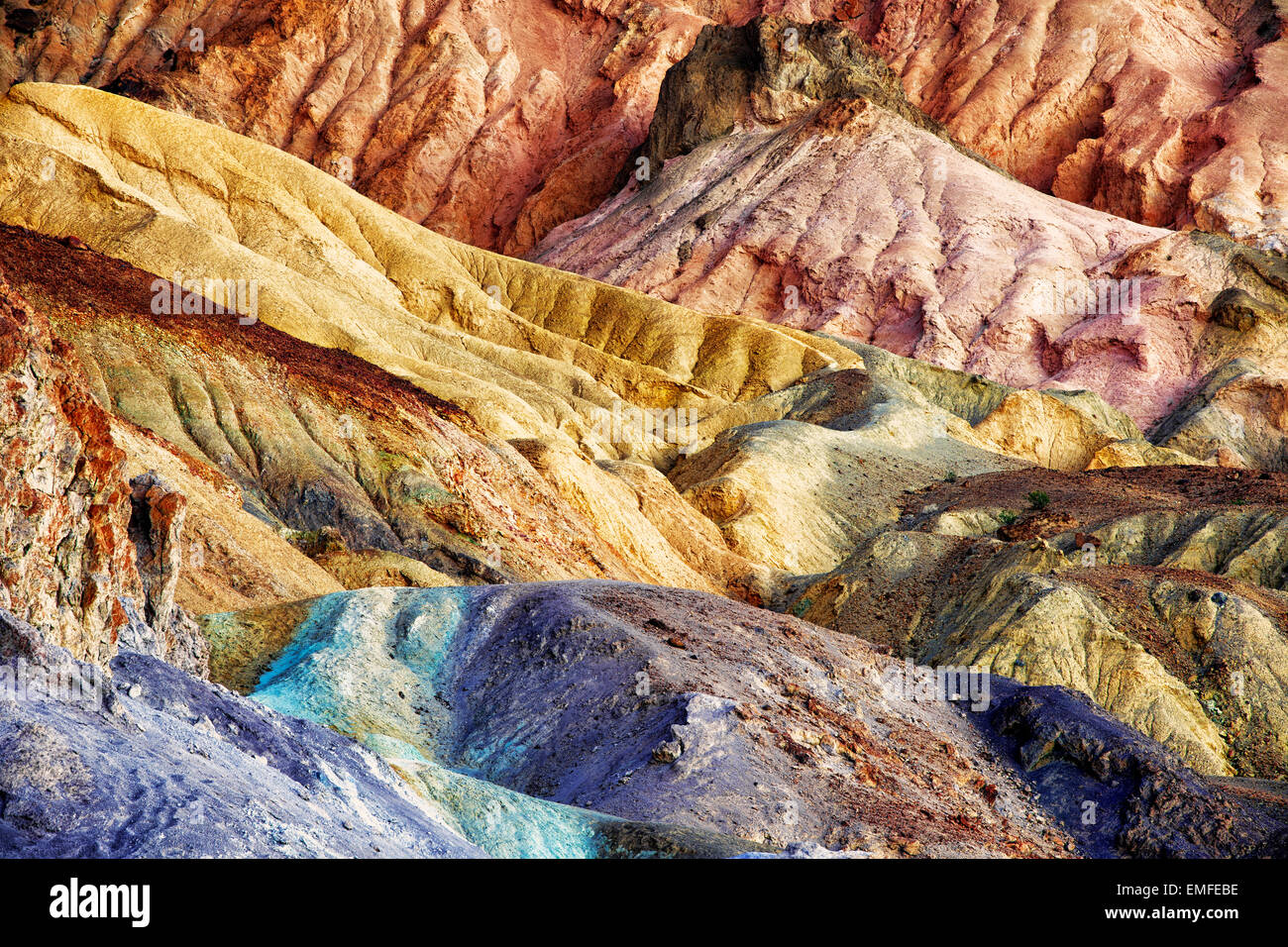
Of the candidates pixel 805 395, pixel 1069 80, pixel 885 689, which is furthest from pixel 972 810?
pixel 1069 80

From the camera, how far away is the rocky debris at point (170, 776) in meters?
8.47

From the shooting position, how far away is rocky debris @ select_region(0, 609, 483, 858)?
847cm

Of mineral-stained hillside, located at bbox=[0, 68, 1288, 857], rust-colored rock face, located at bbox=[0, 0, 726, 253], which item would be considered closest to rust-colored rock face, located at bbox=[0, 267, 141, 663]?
mineral-stained hillside, located at bbox=[0, 68, 1288, 857]

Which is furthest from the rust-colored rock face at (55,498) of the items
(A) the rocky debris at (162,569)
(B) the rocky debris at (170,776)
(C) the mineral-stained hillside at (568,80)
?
(C) the mineral-stained hillside at (568,80)

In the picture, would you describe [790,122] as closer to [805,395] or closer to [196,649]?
[805,395]

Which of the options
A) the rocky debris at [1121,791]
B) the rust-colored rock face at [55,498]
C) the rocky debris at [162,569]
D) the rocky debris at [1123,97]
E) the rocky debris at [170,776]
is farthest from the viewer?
the rocky debris at [1123,97]

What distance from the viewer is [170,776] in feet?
30.9

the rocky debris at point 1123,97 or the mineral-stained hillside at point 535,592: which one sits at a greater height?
the rocky debris at point 1123,97

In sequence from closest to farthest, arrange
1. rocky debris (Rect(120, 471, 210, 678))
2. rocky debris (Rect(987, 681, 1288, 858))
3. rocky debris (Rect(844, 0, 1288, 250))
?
rocky debris (Rect(120, 471, 210, 678)) → rocky debris (Rect(987, 681, 1288, 858)) → rocky debris (Rect(844, 0, 1288, 250))

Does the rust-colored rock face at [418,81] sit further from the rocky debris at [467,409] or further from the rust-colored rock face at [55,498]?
the rust-colored rock face at [55,498]

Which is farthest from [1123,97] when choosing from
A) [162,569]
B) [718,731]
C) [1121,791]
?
[162,569]

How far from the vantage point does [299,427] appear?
114 feet

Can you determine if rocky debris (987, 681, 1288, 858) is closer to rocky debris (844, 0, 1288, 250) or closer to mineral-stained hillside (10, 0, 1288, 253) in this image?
rocky debris (844, 0, 1288, 250)

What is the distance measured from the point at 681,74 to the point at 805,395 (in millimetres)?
40966
